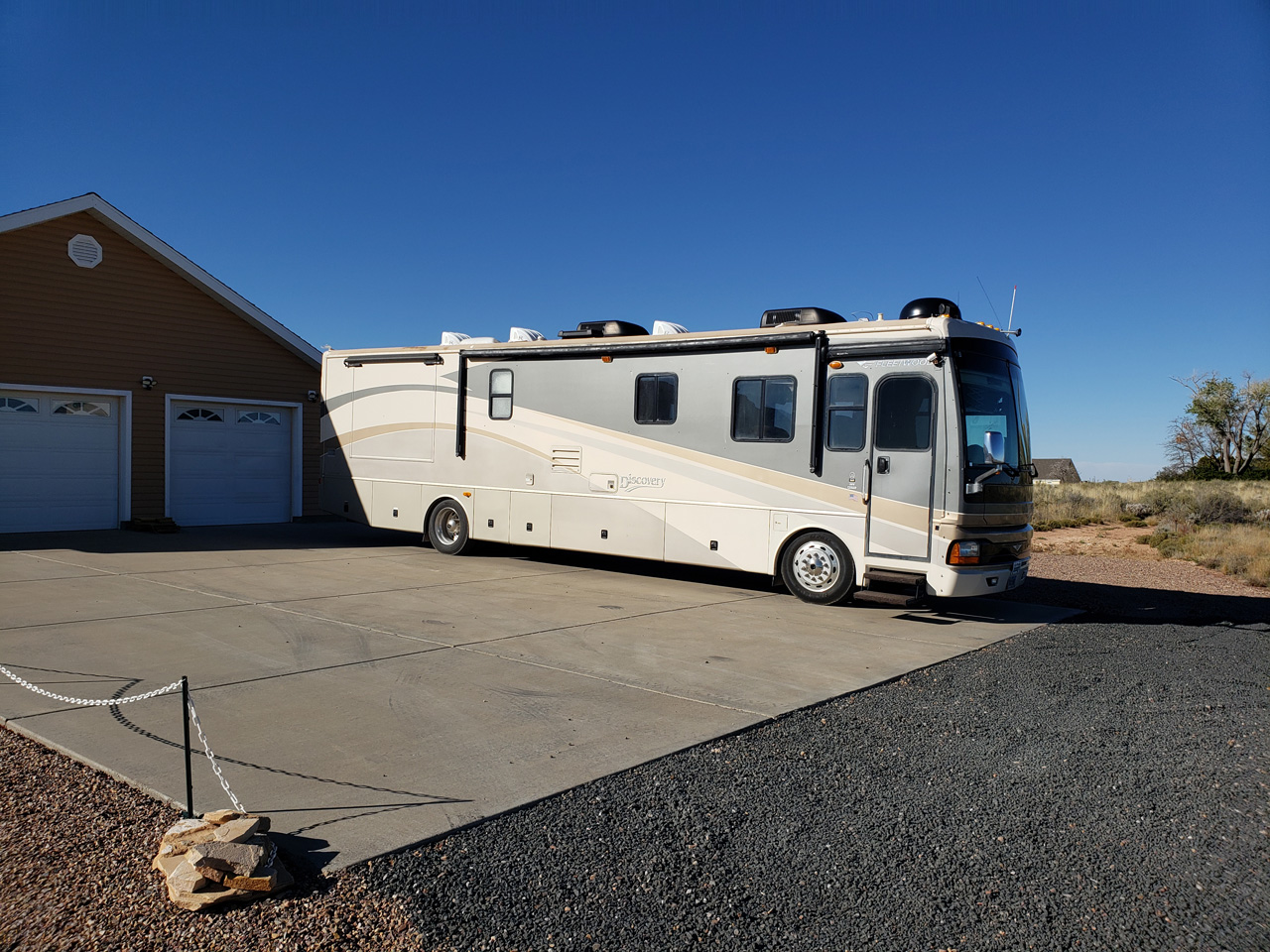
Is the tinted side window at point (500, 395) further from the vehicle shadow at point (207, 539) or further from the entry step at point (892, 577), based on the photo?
the entry step at point (892, 577)

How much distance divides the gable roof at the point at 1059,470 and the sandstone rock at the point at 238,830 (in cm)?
6672

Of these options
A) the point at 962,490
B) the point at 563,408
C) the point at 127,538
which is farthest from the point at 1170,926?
the point at 127,538

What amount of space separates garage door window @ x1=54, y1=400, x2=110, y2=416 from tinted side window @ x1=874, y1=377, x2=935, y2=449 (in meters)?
13.5

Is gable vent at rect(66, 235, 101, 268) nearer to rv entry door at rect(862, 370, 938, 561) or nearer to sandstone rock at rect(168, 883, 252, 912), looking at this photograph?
rv entry door at rect(862, 370, 938, 561)

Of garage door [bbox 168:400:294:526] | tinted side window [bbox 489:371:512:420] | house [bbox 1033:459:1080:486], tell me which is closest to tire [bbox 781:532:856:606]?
tinted side window [bbox 489:371:512:420]

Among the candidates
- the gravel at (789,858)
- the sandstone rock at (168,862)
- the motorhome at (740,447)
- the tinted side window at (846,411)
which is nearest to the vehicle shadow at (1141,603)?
the motorhome at (740,447)

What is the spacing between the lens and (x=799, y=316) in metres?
10.4

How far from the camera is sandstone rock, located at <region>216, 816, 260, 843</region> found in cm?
339

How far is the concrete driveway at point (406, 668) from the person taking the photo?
175 inches

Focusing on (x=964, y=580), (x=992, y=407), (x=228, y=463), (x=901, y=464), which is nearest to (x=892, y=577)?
(x=964, y=580)

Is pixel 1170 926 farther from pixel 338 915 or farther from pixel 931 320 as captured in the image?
pixel 931 320

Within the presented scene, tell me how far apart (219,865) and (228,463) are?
629 inches

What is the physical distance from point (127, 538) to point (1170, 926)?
50.3ft

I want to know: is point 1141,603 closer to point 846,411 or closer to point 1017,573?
point 1017,573
